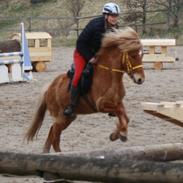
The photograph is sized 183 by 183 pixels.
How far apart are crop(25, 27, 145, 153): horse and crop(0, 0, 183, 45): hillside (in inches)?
984

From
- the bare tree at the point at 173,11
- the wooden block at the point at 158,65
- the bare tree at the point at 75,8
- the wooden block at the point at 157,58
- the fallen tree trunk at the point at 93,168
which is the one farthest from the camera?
the bare tree at the point at 75,8

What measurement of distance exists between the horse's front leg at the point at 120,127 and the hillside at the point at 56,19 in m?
25.3

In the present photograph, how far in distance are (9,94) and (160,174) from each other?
38.5 ft

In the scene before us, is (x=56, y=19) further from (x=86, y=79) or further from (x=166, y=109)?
(x=166, y=109)

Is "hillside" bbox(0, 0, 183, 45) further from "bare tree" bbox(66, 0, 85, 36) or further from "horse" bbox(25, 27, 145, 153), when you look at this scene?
"horse" bbox(25, 27, 145, 153)

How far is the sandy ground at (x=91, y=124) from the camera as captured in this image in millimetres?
9734

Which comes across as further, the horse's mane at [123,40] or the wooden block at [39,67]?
the wooden block at [39,67]

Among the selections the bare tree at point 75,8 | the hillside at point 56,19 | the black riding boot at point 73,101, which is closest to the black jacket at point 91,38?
the black riding boot at point 73,101

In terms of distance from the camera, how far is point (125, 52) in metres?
8.86

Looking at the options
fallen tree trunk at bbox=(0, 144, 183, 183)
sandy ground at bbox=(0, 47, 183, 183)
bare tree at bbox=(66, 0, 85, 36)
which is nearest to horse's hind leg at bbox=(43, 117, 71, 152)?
sandy ground at bbox=(0, 47, 183, 183)

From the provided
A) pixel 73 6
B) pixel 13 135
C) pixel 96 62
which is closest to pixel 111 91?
pixel 96 62

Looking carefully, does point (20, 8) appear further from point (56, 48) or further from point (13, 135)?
point (13, 135)

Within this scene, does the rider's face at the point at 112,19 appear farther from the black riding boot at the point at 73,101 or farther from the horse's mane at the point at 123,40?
the black riding boot at the point at 73,101

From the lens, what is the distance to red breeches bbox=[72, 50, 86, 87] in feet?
29.7
